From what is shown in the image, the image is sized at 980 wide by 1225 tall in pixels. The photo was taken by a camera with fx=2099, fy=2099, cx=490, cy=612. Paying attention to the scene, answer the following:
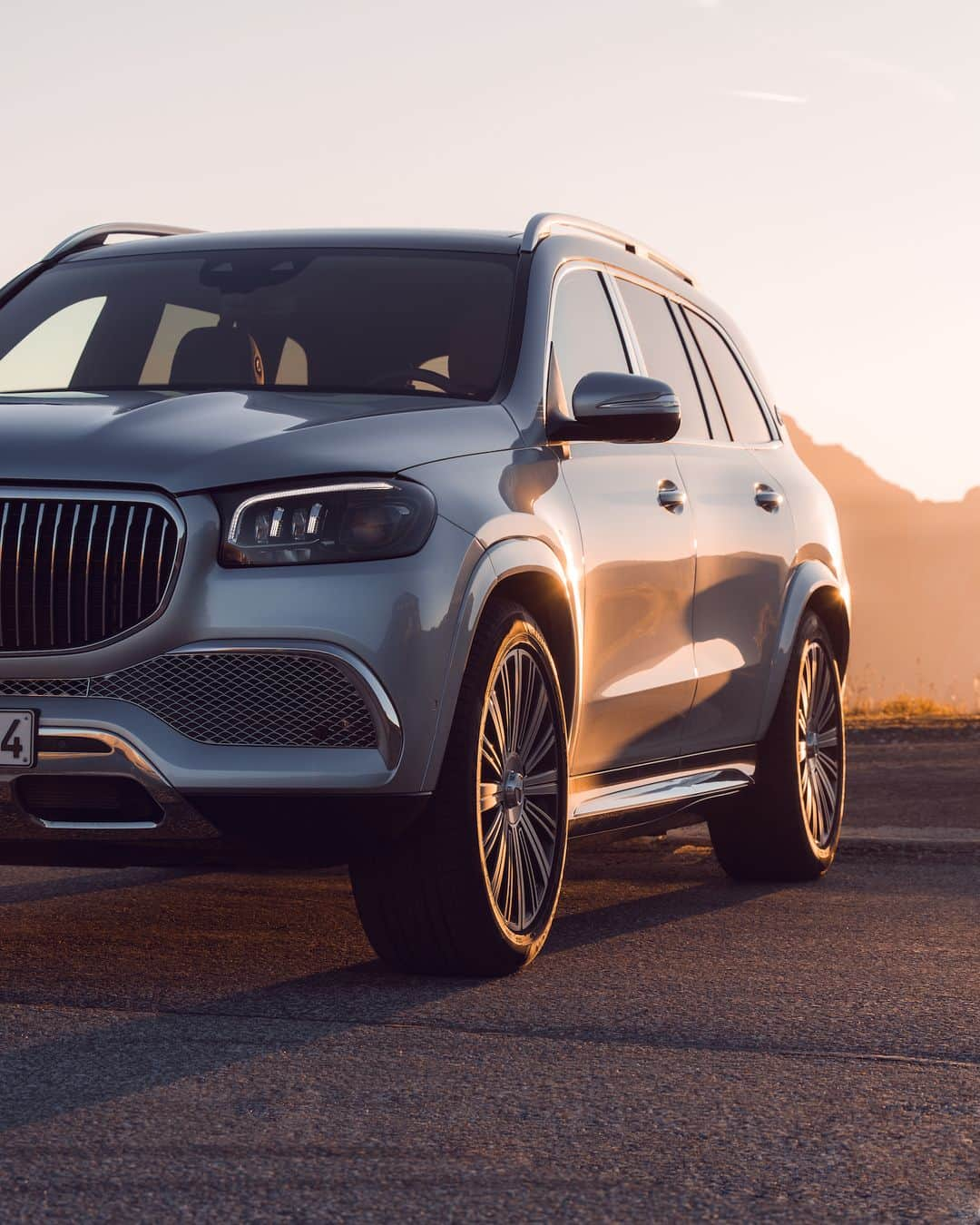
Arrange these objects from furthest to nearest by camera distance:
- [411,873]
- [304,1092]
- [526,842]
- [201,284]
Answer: [201,284]
[526,842]
[411,873]
[304,1092]

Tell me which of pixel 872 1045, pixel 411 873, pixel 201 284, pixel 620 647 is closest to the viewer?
pixel 872 1045

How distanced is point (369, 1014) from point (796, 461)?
157 inches

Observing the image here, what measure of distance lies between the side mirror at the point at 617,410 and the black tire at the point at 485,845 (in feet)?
2.18

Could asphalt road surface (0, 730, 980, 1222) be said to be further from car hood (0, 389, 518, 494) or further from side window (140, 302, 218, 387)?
side window (140, 302, 218, 387)

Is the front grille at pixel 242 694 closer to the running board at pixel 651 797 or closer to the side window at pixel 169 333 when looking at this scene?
the running board at pixel 651 797

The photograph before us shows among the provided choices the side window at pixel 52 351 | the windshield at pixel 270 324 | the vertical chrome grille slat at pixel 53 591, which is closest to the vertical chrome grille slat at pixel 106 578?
the vertical chrome grille slat at pixel 53 591

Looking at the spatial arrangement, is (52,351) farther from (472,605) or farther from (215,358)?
(472,605)

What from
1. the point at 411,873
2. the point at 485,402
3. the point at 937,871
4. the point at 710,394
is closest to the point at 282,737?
the point at 411,873

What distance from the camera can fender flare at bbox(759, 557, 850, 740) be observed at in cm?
730

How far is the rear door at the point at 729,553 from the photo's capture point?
21.8 ft

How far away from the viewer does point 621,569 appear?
5941 millimetres

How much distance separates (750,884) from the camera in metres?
7.55

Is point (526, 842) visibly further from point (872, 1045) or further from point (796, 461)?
point (796, 461)

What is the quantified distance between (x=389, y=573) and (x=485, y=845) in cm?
83
